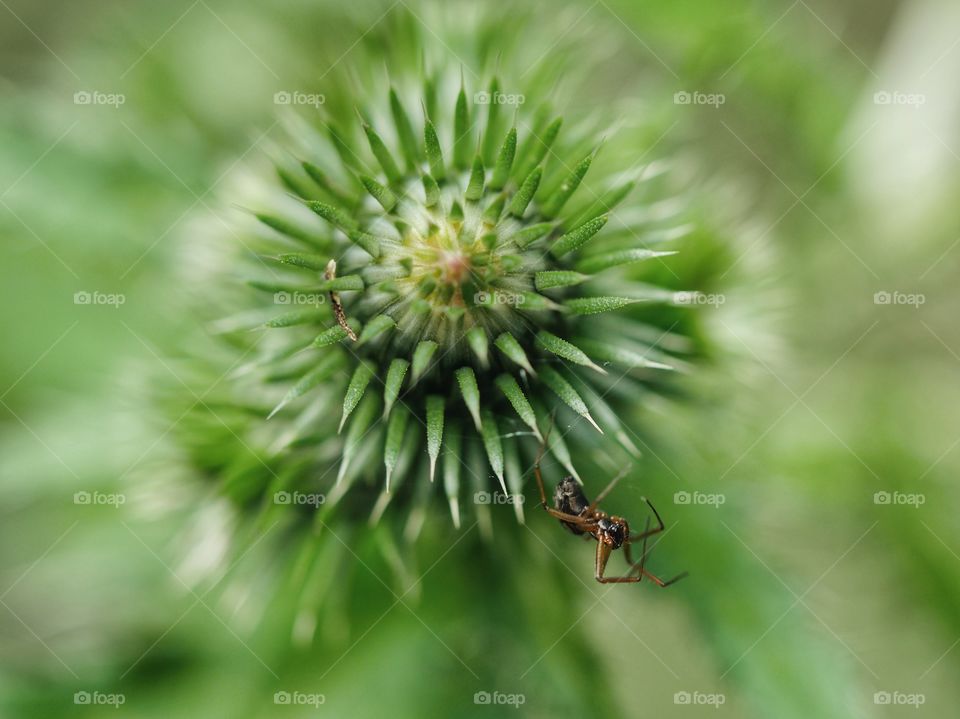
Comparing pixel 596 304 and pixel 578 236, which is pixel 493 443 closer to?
pixel 596 304

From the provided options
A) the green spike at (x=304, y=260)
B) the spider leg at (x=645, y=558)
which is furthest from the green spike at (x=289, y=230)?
the spider leg at (x=645, y=558)

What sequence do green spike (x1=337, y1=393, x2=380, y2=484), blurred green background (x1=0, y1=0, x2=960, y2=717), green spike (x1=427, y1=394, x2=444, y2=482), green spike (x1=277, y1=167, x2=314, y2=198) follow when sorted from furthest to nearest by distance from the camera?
1. blurred green background (x1=0, y1=0, x2=960, y2=717)
2. green spike (x1=277, y1=167, x2=314, y2=198)
3. green spike (x1=337, y1=393, x2=380, y2=484)
4. green spike (x1=427, y1=394, x2=444, y2=482)

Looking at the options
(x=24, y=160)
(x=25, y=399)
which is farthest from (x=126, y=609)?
(x=24, y=160)

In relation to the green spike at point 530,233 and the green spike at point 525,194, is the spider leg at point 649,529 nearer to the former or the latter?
the green spike at point 530,233

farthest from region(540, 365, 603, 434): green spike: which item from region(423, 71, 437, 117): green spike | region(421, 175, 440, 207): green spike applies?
region(423, 71, 437, 117): green spike

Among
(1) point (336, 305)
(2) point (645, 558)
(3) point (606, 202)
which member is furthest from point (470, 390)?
(2) point (645, 558)

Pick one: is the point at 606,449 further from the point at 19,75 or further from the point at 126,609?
the point at 19,75

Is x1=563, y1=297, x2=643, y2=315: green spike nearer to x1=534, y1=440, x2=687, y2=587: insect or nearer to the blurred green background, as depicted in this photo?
x1=534, y1=440, x2=687, y2=587: insect
